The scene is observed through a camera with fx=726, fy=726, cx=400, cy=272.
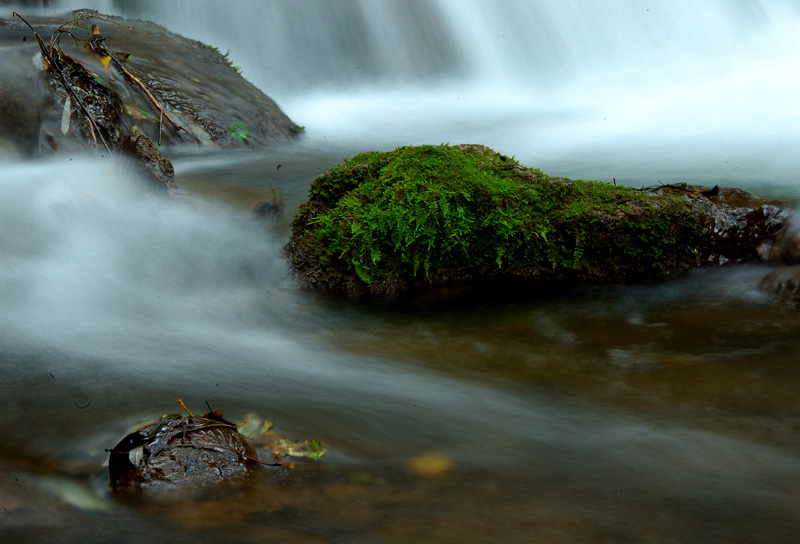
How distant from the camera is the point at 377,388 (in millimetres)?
3781

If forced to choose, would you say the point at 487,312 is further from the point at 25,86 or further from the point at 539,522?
the point at 25,86

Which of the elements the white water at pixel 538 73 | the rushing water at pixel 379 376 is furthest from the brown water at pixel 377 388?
the white water at pixel 538 73

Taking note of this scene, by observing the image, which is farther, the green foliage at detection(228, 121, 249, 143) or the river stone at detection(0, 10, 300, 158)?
the green foliage at detection(228, 121, 249, 143)

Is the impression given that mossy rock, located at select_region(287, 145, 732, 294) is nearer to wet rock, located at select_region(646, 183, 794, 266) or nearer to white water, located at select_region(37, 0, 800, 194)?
wet rock, located at select_region(646, 183, 794, 266)

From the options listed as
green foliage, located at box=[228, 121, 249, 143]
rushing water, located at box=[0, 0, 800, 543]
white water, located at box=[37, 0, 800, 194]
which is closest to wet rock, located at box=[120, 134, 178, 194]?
rushing water, located at box=[0, 0, 800, 543]

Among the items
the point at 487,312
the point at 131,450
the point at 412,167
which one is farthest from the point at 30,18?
the point at 131,450

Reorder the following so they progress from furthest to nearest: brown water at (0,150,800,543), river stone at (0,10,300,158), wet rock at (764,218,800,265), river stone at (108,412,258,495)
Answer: river stone at (0,10,300,158) → wet rock at (764,218,800,265) → river stone at (108,412,258,495) → brown water at (0,150,800,543)

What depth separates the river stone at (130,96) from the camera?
21.8 ft

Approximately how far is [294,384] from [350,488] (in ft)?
3.49

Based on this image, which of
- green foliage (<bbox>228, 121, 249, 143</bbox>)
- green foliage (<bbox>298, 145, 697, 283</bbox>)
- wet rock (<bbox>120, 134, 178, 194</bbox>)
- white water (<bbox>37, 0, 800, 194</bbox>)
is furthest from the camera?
white water (<bbox>37, 0, 800, 194</bbox>)

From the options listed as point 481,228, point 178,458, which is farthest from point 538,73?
point 178,458

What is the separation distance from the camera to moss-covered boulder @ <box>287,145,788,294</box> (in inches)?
193

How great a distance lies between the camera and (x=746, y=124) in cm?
1006

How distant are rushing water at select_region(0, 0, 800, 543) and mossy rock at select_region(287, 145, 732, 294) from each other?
23cm
